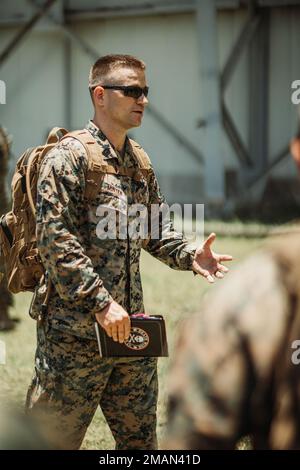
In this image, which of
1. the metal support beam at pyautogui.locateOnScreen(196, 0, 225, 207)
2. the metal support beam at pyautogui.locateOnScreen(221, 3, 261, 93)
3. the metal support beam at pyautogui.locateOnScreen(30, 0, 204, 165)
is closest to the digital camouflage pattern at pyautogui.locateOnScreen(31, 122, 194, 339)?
the metal support beam at pyautogui.locateOnScreen(196, 0, 225, 207)

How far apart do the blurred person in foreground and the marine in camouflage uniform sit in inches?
71.8

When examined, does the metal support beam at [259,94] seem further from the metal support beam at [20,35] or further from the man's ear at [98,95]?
the man's ear at [98,95]

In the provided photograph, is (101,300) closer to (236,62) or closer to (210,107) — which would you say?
(210,107)

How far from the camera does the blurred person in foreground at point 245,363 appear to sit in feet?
5.58

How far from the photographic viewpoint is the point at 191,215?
1534 centimetres

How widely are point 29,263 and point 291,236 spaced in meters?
2.35

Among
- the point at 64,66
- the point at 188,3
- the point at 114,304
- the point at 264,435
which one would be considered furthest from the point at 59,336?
the point at 64,66

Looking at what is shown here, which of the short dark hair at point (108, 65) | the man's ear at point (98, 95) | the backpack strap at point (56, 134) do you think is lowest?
the backpack strap at point (56, 134)

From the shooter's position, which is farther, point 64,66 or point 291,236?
point 64,66

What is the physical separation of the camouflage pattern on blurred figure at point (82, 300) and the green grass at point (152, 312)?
0.66 ft

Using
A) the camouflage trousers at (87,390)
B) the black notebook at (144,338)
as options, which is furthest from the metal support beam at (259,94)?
the black notebook at (144,338)

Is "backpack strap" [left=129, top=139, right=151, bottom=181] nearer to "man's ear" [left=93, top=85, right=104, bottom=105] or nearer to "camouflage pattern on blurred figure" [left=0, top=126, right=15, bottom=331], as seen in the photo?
"man's ear" [left=93, top=85, right=104, bottom=105]

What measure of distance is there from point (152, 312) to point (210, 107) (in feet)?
25.2

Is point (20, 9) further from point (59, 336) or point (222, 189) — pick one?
point (59, 336)
